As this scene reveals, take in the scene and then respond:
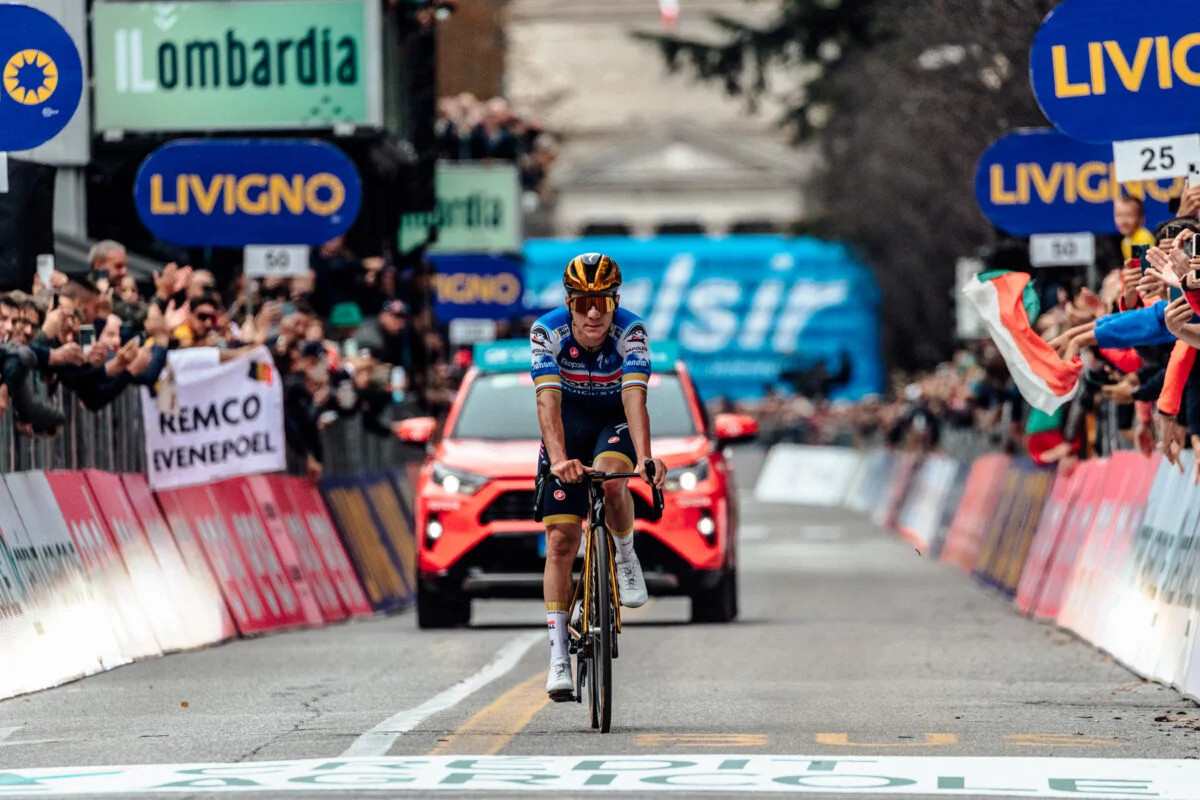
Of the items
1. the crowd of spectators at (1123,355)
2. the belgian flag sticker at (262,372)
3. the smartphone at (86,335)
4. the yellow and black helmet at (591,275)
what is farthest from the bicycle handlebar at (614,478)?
the belgian flag sticker at (262,372)

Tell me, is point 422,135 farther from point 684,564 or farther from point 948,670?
point 948,670

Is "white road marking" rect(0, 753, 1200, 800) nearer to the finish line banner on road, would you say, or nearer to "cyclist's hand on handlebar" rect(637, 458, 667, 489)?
"cyclist's hand on handlebar" rect(637, 458, 667, 489)

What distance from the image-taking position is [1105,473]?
61.1ft

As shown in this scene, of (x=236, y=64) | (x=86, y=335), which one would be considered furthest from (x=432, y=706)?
(x=236, y=64)

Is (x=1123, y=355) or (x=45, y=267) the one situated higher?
(x=45, y=267)

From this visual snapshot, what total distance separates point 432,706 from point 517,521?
614 cm

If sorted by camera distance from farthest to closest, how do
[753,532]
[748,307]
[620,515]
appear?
[748,307], [753,532], [620,515]

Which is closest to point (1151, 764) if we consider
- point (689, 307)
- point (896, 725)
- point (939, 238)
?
point (896, 725)

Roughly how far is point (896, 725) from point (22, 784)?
12.3 ft

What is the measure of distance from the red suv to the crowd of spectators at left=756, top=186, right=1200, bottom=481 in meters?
2.52

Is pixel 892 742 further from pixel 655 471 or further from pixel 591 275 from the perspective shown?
pixel 591 275

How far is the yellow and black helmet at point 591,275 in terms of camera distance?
11.5 meters

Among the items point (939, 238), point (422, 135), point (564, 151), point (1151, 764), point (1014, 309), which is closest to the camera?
Answer: point (1151, 764)

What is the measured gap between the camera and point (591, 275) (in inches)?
453
